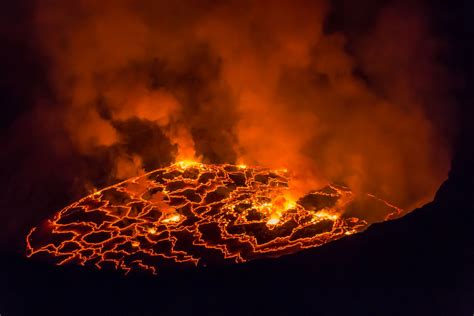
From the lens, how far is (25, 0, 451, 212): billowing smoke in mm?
4051

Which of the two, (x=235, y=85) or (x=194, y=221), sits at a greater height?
(x=235, y=85)

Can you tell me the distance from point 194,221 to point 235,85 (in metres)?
1.51

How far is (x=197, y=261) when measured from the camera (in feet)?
9.80

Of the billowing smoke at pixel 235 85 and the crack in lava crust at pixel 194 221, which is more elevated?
the billowing smoke at pixel 235 85

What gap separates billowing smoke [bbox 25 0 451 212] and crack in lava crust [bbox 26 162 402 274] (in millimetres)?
269

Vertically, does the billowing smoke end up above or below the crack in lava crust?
above

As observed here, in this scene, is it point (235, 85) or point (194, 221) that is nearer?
point (194, 221)

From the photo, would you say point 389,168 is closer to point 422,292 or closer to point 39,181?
point 422,292

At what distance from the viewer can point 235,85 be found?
15.0 feet

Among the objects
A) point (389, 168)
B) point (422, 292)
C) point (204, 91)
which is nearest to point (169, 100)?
point (204, 91)

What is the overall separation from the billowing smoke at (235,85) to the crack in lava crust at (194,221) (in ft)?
0.88

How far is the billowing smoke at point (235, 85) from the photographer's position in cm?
405

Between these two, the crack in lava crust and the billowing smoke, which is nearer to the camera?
the crack in lava crust

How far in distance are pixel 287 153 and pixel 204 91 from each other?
96cm
